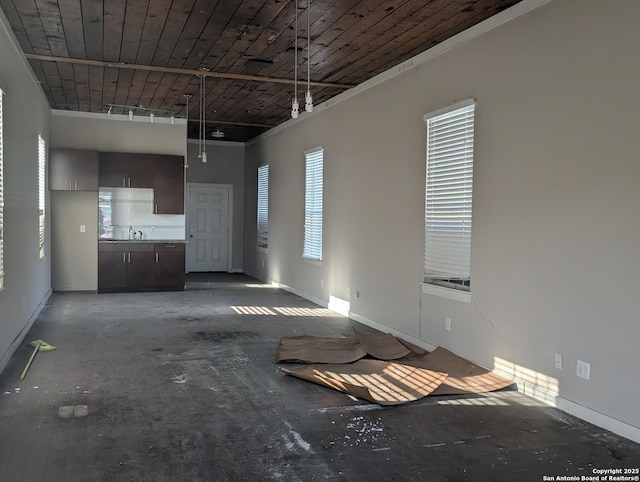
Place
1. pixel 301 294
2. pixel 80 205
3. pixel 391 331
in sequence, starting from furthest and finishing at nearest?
pixel 80 205 → pixel 301 294 → pixel 391 331

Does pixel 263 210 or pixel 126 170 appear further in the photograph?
pixel 263 210

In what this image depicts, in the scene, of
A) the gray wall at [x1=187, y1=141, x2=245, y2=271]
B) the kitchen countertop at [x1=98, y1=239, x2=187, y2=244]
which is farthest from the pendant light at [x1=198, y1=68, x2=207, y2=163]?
the kitchen countertop at [x1=98, y1=239, x2=187, y2=244]

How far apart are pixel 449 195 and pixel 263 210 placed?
637cm

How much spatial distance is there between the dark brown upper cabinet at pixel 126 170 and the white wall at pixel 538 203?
4397mm

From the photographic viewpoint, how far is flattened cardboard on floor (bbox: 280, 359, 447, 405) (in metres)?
4.03

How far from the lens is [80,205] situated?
9125 millimetres

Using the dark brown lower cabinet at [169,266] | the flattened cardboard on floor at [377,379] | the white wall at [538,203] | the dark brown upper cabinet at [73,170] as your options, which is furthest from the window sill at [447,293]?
the dark brown upper cabinet at [73,170]

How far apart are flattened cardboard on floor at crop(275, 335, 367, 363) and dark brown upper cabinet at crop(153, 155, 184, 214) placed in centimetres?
461

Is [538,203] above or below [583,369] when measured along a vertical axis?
above

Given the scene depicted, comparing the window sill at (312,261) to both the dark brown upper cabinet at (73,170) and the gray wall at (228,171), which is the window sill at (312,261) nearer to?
the dark brown upper cabinet at (73,170)

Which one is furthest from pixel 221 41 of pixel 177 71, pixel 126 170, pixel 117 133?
pixel 117 133

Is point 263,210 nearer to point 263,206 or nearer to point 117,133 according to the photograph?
point 263,206

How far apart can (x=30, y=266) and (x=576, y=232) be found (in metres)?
5.69

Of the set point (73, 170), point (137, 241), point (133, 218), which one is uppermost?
point (73, 170)
